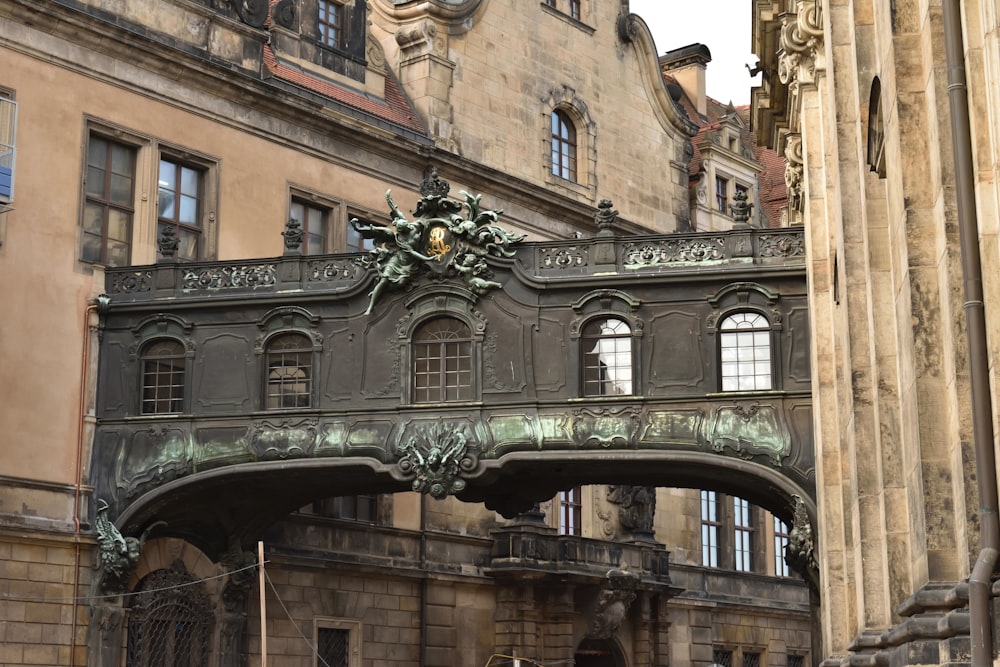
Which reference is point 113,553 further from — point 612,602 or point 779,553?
point 779,553

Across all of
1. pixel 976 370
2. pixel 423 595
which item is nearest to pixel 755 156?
pixel 423 595

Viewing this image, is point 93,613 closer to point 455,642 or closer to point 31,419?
point 31,419

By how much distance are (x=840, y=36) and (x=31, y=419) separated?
1501cm

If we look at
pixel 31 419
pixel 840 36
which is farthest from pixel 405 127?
pixel 840 36

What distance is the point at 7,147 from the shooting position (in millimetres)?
26438

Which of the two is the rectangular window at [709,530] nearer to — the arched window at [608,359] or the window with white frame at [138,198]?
the window with white frame at [138,198]

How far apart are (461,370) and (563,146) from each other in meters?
15.0

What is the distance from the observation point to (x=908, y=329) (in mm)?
12086

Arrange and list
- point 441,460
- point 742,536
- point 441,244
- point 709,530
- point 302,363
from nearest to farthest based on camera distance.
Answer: point 441,460 → point 441,244 → point 302,363 → point 709,530 → point 742,536

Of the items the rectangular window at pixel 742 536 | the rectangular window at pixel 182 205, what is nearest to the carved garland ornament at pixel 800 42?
the rectangular window at pixel 182 205

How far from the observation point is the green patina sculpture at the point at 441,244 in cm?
2659

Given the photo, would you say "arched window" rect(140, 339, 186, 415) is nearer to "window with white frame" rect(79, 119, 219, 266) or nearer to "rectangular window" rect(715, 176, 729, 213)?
"window with white frame" rect(79, 119, 219, 266)

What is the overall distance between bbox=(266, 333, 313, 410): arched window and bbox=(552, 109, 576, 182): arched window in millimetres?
13784

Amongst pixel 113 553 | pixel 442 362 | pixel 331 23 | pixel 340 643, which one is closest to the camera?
pixel 442 362
